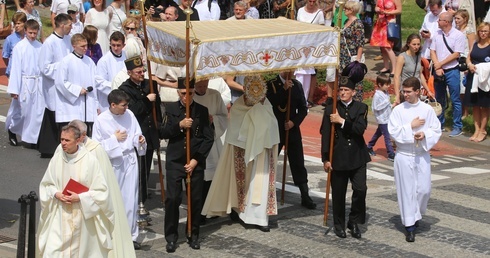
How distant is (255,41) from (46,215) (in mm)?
3018

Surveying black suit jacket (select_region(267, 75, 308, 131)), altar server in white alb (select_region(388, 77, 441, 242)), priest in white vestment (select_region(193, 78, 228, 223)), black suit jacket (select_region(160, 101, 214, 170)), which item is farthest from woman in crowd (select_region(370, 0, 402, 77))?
black suit jacket (select_region(160, 101, 214, 170))

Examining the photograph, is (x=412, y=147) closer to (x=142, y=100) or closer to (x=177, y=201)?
(x=177, y=201)

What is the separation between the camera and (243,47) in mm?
11062

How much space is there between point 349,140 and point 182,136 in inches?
72.6

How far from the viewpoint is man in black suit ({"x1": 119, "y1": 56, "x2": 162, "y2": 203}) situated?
1182 centimetres

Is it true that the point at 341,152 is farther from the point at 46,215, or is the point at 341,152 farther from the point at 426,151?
the point at 46,215

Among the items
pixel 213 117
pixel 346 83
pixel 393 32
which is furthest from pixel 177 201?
pixel 393 32

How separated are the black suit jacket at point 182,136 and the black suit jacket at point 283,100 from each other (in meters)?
1.39

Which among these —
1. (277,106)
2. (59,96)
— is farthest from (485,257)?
(59,96)

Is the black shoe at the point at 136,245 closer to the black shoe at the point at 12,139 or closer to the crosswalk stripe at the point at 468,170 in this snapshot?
the black shoe at the point at 12,139

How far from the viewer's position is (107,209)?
9.52m

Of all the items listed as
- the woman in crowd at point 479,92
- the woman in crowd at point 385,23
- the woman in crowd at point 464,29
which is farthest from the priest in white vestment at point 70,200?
the woman in crowd at point 385,23

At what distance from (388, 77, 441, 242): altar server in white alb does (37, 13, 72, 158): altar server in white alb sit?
5374 mm

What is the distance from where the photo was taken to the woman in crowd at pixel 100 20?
17.4 m
